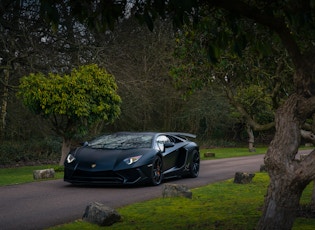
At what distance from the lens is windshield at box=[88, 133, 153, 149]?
13.1 meters

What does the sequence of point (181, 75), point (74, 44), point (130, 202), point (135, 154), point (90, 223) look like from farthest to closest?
point (74, 44)
point (135, 154)
point (181, 75)
point (130, 202)
point (90, 223)

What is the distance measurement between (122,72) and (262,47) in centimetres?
1880

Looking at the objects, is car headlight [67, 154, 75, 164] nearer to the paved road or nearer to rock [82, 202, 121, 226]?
the paved road

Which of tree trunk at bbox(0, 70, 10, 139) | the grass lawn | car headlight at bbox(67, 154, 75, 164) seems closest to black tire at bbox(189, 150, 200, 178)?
the grass lawn

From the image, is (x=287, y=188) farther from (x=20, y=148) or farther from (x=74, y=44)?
(x=20, y=148)

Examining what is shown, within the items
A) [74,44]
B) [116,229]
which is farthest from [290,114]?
[74,44]

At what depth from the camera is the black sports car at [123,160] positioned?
12156 millimetres

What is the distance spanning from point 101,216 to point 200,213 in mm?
1699

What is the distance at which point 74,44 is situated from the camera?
2181 centimetres

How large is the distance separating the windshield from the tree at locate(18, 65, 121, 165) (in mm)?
4929

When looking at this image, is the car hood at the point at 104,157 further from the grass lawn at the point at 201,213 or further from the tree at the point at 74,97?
the tree at the point at 74,97

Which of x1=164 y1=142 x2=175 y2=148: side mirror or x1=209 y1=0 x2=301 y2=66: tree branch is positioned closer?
x1=209 y1=0 x2=301 y2=66: tree branch

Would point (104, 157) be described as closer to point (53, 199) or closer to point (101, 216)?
point (53, 199)

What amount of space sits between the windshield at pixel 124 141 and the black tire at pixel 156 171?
475 millimetres
